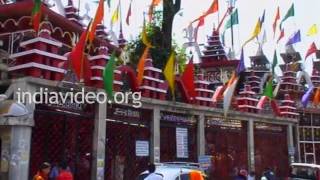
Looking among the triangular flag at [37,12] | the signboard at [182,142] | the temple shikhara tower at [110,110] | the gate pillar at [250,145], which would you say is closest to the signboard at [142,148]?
the temple shikhara tower at [110,110]

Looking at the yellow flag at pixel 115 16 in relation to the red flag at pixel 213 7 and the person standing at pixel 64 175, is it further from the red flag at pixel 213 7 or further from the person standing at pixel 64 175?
the person standing at pixel 64 175

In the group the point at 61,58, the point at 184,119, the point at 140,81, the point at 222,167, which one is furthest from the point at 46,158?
the point at 222,167

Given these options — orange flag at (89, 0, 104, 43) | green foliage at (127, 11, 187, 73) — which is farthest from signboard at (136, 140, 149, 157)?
orange flag at (89, 0, 104, 43)

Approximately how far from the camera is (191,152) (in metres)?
19.8

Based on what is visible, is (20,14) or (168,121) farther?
(168,121)

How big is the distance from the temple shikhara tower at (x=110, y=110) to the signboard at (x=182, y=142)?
0.04 meters

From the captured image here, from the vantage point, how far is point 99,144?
1551cm

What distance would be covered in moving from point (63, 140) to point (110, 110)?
2100 mm

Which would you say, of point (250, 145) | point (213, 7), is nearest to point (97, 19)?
point (213, 7)

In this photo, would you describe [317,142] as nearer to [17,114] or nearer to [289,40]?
[289,40]

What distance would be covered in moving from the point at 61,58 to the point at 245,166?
11429 mm

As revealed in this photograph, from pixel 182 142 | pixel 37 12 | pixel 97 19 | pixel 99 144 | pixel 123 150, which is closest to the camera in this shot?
pixel 37 12

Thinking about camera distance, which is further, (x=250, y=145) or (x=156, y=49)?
(x=156, y=49)

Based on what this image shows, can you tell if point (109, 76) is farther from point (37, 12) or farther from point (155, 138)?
point (155, 138)
